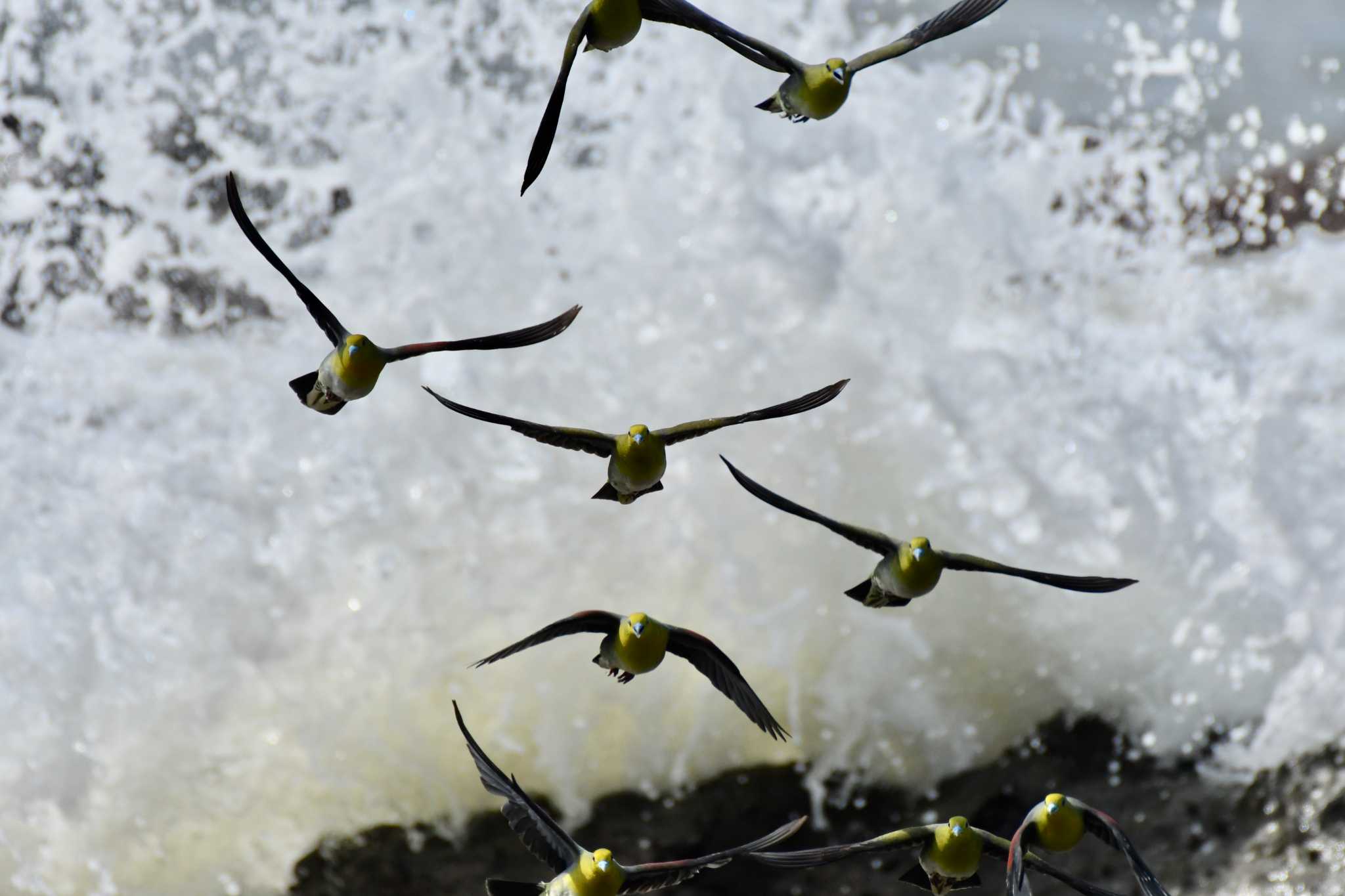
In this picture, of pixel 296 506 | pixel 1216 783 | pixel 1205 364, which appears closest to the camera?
pixel 1216 783

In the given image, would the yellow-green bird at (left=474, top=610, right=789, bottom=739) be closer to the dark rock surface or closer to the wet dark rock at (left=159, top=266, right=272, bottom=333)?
the dark rock surface

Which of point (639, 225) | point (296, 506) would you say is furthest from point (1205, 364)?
point (296, 506)

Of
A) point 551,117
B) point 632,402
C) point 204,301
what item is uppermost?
point 551,117

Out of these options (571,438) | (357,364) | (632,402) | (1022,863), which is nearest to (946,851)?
(1022,863)

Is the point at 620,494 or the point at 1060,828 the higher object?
the point at 620,494

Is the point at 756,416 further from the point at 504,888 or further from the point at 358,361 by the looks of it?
the point at 504,888

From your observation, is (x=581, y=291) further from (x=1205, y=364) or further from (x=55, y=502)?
(x=1205, y=364)

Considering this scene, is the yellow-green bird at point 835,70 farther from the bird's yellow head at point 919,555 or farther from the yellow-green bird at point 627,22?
the bird's yellow head at point 919,555
